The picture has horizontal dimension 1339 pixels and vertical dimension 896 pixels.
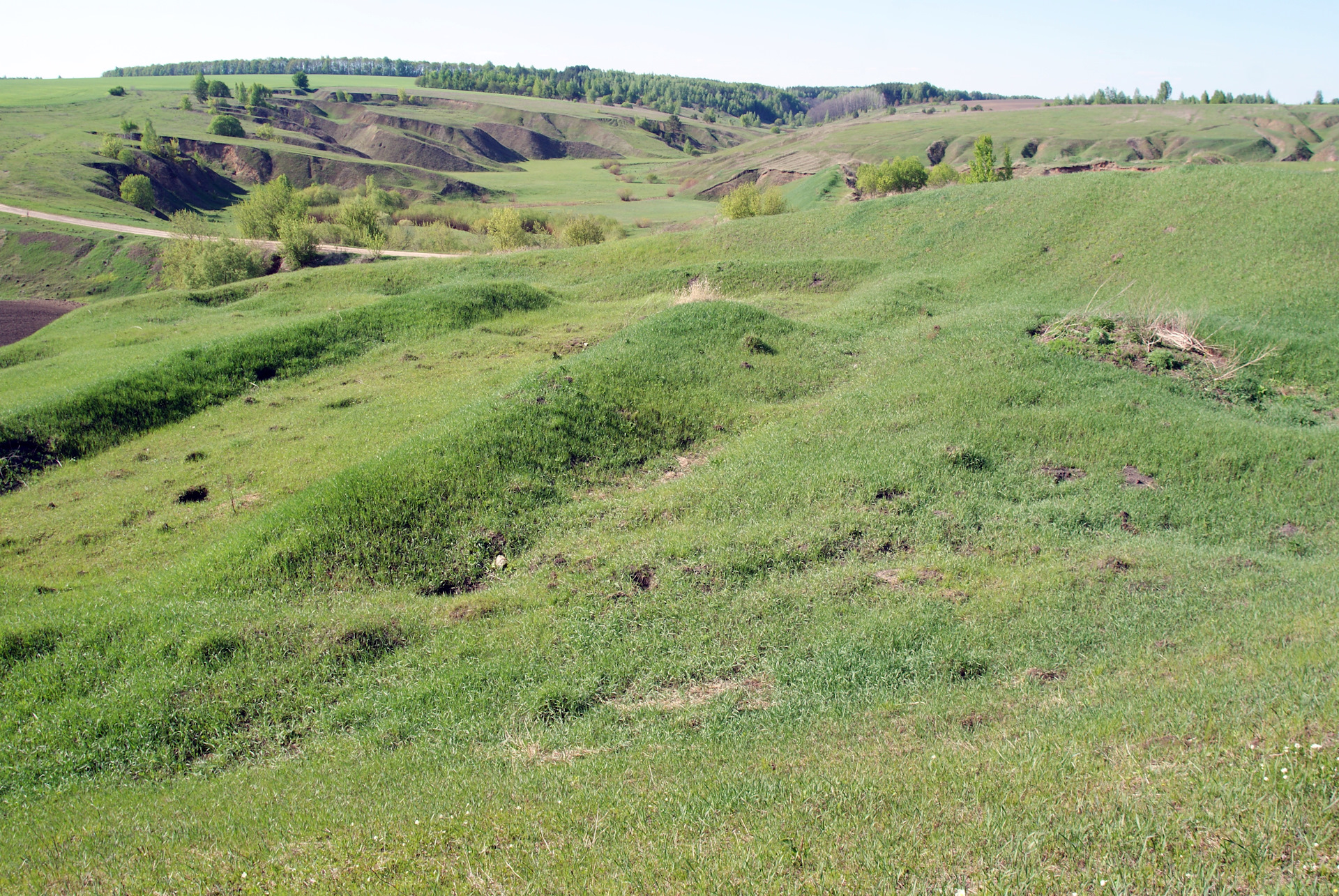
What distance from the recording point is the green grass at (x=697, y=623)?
4637 millimetres

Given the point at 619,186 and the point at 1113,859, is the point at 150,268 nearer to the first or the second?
the point at 1113,859

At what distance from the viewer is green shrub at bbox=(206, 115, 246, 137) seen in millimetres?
101438

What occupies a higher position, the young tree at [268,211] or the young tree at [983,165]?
the young tree at [983,165]

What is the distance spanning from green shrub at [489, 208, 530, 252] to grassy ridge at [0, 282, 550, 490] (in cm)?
2423

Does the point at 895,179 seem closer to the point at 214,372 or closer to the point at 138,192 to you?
the point at 214,372

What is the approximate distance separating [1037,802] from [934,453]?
8.74 meters

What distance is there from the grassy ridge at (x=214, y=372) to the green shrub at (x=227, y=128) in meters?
100

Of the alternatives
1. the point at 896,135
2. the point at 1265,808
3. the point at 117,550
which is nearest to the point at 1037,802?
the point at 1265,808

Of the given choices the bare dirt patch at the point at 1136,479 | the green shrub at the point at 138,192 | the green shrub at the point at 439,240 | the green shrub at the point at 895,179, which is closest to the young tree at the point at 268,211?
the green shrub at the point at 439,240

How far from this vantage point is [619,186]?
108 meters

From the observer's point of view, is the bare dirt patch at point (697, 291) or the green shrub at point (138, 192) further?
the green shrub at point (138, 192)

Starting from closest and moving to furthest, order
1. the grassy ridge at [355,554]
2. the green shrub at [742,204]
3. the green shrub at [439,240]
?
the grassy ridge at [355,554], the green shrub at [742,204], the green shrub at [439,240]

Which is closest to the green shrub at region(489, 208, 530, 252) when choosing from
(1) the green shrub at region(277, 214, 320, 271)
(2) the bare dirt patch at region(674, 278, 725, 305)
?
(1) the green shrub at region(277, 214, 320, 271)

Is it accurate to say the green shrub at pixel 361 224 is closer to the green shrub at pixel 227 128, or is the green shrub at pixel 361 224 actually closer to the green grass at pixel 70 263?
the green grass at pixel 70 263
